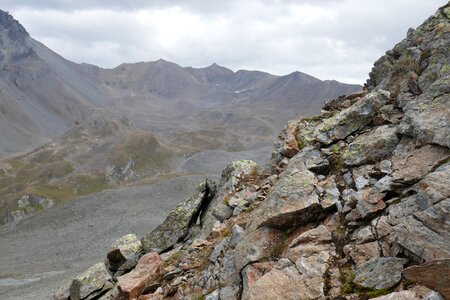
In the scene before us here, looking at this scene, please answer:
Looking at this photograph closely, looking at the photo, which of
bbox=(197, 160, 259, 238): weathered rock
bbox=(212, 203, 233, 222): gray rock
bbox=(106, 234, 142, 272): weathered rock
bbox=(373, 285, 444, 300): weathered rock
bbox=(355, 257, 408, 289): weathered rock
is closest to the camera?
bbox=(373, 285, 444, 300): weathered rock

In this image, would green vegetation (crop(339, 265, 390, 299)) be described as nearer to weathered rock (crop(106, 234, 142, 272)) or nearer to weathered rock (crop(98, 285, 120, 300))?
weathered rock (crop(98, 285, 120, 300))

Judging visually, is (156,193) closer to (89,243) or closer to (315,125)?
(89,243)

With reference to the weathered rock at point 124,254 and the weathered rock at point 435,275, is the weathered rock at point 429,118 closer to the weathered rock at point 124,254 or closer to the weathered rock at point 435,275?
the weathered rock at point 435,275

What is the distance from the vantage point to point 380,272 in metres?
14.3

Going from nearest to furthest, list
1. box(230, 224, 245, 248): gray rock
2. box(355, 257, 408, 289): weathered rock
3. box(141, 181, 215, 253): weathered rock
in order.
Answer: box(355, 257, 408, 289): weathered rock → box(230, 224, 245, 248): gray rock → box(141, 181, 215, 253): weathered rock

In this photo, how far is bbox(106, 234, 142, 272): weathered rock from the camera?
A: 2900 cm

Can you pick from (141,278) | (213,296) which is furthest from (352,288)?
(141,278)

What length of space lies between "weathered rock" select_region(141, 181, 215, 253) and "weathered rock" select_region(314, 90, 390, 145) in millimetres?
10672

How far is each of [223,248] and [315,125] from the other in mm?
11870

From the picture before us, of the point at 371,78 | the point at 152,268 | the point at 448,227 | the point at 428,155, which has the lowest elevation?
the point at 152,268

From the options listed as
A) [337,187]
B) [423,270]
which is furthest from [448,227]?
[337,187]

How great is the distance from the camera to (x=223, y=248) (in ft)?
70.5

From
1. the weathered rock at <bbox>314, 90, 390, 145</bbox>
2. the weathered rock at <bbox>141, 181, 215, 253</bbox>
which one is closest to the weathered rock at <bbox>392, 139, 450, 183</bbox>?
the weathered rock at <bbox>314, 90, 390, 145</bbox>

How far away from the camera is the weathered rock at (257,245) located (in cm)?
1844
